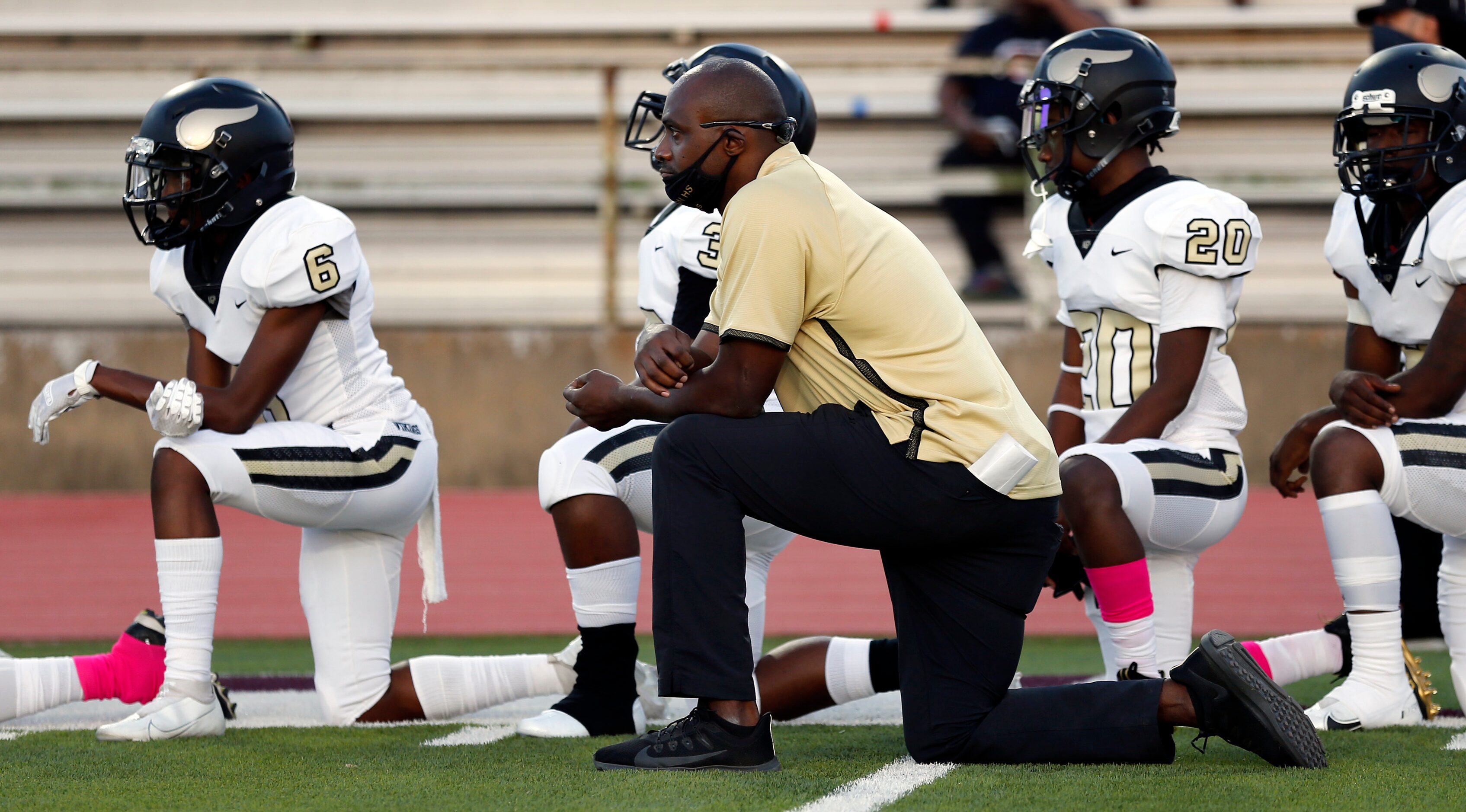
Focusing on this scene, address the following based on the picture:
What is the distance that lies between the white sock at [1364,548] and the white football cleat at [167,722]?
96.1 inches

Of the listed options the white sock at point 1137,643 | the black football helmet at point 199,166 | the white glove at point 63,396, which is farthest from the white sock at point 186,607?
the white sock at point 1137,643

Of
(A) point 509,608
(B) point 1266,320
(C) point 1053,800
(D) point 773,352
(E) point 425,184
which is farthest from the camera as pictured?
(E) point 425,184

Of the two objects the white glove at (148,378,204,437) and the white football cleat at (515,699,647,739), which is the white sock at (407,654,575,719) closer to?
the white football cleat at (515,699,647,739)

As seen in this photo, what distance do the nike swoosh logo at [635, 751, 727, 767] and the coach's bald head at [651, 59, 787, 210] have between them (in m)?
1.04

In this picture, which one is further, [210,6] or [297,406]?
[210,6]

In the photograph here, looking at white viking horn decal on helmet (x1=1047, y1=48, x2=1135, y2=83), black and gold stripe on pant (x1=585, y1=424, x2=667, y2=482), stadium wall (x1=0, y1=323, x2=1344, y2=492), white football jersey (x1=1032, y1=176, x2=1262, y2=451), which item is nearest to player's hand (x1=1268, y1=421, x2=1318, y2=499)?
white football jersey (x1=1032, y1=176, x2=1262, y2=451)

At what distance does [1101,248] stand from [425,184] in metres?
7.05

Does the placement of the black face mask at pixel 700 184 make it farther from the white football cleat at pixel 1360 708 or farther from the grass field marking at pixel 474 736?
the white football cleat at pixel 1360 708

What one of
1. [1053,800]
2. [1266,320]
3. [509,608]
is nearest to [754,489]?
[1053,800]

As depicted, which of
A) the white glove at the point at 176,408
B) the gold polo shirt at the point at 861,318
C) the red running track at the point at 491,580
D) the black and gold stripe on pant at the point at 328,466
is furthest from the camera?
the red running track at the point at 491,580

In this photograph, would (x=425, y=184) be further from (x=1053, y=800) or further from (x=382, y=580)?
(x=1053, y=800)

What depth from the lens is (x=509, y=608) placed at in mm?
6133

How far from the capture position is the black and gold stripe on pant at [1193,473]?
365cm

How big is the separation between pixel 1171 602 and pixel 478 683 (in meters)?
1.65
